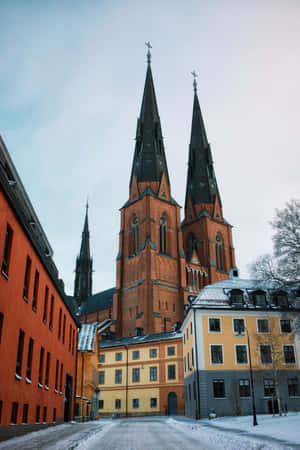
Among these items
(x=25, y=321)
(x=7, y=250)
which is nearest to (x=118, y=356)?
(x=25, y=321)

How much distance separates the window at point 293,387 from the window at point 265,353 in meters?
2.24

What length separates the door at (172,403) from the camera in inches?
1928

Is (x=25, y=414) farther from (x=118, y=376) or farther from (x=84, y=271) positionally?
(x=84, y=271)

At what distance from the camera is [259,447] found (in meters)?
11.5

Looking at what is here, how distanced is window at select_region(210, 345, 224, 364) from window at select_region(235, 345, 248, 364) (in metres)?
1.33

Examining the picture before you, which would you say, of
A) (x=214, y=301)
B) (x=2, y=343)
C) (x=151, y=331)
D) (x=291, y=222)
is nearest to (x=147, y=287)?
(x=151, y=331)

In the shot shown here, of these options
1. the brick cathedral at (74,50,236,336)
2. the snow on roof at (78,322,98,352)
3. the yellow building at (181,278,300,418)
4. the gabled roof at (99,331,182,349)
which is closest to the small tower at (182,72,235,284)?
the brick cathedral at (74,50,236,336)

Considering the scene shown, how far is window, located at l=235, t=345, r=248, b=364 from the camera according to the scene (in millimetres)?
34844

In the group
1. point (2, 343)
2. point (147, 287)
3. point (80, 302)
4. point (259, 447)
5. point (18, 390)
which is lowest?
point (259, 447)

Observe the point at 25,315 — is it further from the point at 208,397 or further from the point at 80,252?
the point at 80,252

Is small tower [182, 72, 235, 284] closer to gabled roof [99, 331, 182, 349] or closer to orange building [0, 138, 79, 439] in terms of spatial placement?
gabled roof [99, 331, 182, 349]

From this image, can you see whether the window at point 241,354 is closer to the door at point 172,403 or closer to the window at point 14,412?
the door at point 172,403

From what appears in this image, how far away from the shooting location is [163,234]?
73.8 metres

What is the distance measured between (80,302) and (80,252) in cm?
1497
